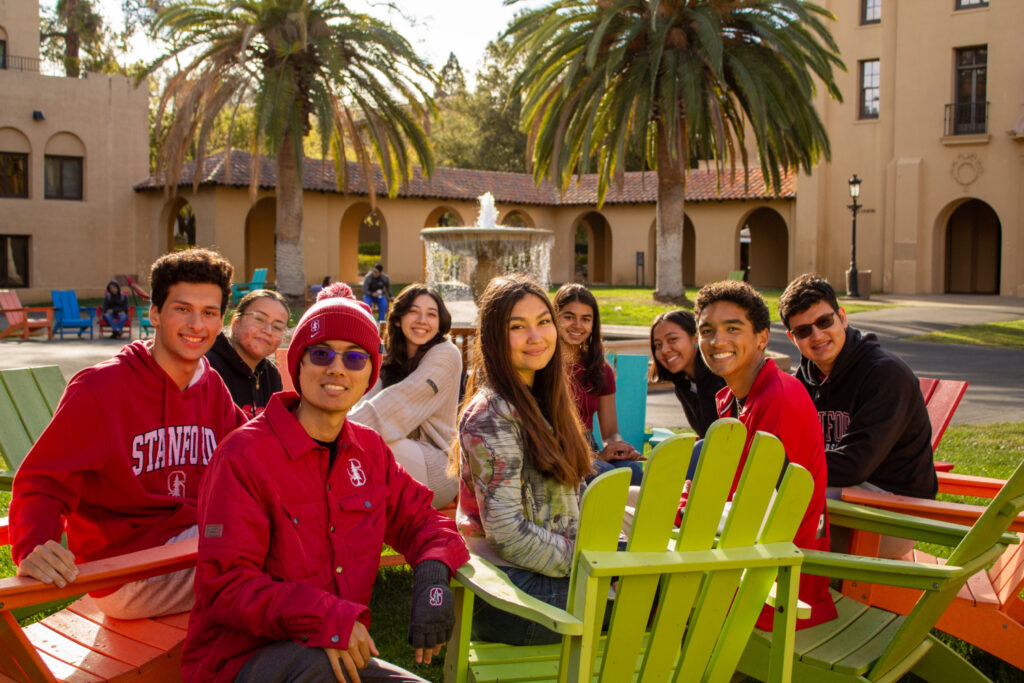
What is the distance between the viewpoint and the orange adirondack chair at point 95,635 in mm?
2371

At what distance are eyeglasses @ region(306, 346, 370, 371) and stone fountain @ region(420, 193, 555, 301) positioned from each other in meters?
10.5

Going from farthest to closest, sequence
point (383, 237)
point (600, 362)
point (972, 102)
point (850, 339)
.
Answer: point (383, 237)
point (972, 102)
point (600, 362)
point (850, 339)

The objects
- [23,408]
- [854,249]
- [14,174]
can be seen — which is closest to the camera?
[23,408]

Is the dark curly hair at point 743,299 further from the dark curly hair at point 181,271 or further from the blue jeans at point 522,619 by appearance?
the dark curly hair at point 181,271

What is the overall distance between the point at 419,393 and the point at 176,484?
1.56 meters

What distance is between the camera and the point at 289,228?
781 inches

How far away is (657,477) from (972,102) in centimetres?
3028

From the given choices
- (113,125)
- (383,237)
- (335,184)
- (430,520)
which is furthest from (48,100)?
(430,520)

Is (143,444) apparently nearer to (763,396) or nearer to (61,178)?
(763,396)

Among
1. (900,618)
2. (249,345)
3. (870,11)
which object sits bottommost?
(900,618)

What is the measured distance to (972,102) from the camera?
27875mm

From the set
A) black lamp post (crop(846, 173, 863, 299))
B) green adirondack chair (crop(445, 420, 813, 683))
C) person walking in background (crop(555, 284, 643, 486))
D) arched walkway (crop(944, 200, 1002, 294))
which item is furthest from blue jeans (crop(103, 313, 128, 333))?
arched walkway (crop(944, 200, 1002, 294))

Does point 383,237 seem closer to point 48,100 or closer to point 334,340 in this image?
point 48,100

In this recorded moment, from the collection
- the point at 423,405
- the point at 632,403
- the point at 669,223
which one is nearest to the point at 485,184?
the point at 669,223
